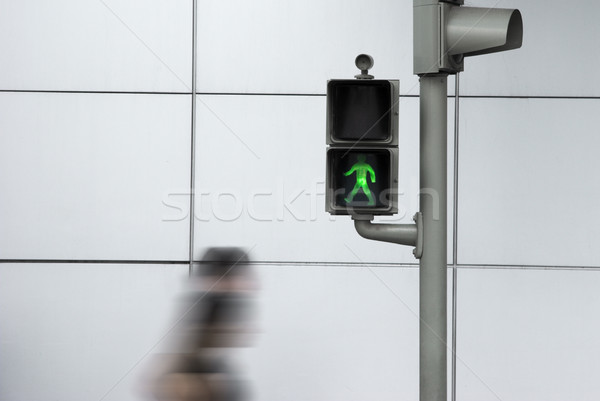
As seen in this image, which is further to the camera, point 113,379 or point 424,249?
point 113,379

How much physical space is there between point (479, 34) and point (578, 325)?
11.6ft

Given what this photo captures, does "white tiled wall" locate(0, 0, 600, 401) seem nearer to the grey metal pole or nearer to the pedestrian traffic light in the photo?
the grey metal pole

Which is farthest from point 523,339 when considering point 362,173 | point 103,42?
point 103,42

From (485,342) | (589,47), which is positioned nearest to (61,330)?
(485,342)

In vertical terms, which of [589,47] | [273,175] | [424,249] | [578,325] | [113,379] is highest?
[589,47]

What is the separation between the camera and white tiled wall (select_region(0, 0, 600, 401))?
720cm

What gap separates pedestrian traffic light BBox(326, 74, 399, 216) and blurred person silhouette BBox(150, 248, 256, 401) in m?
0.75

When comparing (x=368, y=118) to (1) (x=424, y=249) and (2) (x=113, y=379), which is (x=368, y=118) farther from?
(2) (x=113, y=379)

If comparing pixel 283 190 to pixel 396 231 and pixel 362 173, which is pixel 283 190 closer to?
pixel 396 231

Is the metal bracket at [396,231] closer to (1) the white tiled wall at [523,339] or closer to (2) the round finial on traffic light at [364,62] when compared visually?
(2) the round finial on traffic light at [364,62]

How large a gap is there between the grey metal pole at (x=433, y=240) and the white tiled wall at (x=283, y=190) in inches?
93.5

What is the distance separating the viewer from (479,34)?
467 cm

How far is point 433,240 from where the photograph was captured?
482 centimetres

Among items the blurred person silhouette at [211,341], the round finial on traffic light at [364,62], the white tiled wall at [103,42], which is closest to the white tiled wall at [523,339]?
the round finial on traffic light at [364,62]
